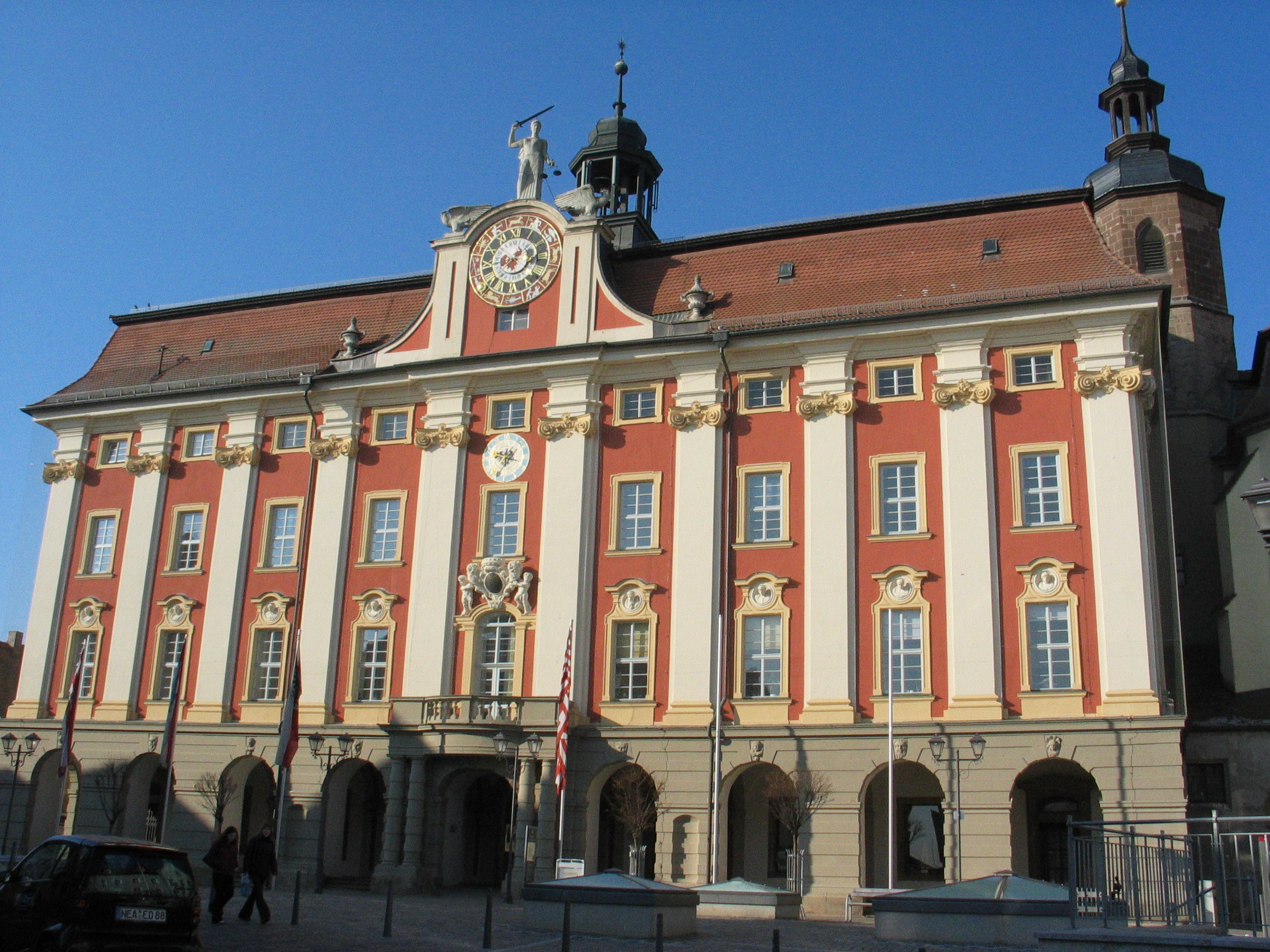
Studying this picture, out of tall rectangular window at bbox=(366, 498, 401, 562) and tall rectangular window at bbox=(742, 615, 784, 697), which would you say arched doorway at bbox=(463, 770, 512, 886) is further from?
tall rectangular window at bbox=(742, 615, 784, 697)

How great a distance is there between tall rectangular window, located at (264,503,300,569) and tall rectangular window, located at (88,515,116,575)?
6301 millimetres

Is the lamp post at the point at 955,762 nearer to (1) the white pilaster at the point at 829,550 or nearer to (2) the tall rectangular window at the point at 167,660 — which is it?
(1) the white pilaster at the point at 829,550

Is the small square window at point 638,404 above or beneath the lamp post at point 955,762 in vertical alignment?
above

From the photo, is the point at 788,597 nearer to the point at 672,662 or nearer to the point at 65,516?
the point at 672,662

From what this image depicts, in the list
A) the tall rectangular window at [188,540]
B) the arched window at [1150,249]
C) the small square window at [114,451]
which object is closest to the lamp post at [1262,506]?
the tall rectangular window at [188,540]

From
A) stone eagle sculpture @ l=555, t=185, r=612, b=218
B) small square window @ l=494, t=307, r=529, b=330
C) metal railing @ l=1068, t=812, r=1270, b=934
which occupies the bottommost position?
metal railing @ l=1068, t=812, r=1270, b=934

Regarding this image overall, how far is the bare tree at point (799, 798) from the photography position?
32594 millimetres

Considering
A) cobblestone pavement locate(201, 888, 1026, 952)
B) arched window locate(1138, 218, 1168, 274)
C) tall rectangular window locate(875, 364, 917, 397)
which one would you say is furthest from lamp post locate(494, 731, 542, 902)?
arched window locate(1138, 218, 1168, 274)

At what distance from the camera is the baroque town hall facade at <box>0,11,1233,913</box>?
32.7 m

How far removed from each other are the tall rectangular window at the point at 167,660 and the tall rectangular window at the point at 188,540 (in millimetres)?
2227

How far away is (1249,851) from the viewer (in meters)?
12.9

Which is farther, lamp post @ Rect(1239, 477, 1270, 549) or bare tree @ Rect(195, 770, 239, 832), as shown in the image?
bare tree @ Rect(195, 770, 239, 832)

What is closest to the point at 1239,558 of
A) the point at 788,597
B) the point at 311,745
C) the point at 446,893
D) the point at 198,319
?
the point at 788,597

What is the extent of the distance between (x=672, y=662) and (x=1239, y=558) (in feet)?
60.0
